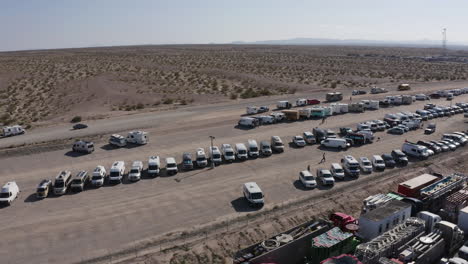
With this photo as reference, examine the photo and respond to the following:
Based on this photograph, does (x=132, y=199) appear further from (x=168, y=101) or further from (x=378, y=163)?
(x=168, y=101)

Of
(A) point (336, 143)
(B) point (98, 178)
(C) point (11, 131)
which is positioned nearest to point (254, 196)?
(B) point (98, 178)

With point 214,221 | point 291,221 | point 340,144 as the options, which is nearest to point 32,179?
point 214,221

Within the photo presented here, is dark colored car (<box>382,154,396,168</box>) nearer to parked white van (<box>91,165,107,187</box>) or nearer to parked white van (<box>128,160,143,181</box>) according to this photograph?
parked white van (<box>128,160,143,181</box>)

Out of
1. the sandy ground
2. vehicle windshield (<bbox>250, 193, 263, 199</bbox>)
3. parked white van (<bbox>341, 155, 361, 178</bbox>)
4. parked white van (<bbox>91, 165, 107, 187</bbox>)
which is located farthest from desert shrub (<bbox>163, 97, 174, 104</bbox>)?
vehicle windshield (<bbox>250, 193, 263, 199</bbox>)

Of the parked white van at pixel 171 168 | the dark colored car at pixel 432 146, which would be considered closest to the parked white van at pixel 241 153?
the parked white van at pixel 171 168

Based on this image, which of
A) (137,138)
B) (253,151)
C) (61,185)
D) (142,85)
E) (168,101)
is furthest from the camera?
(142,85)

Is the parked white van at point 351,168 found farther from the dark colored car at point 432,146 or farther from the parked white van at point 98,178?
the parked white van at point 98,178

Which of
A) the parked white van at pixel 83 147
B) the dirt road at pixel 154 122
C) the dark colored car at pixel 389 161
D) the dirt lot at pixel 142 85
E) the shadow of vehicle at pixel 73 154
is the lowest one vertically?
the dark colored car at pixel 389 161
